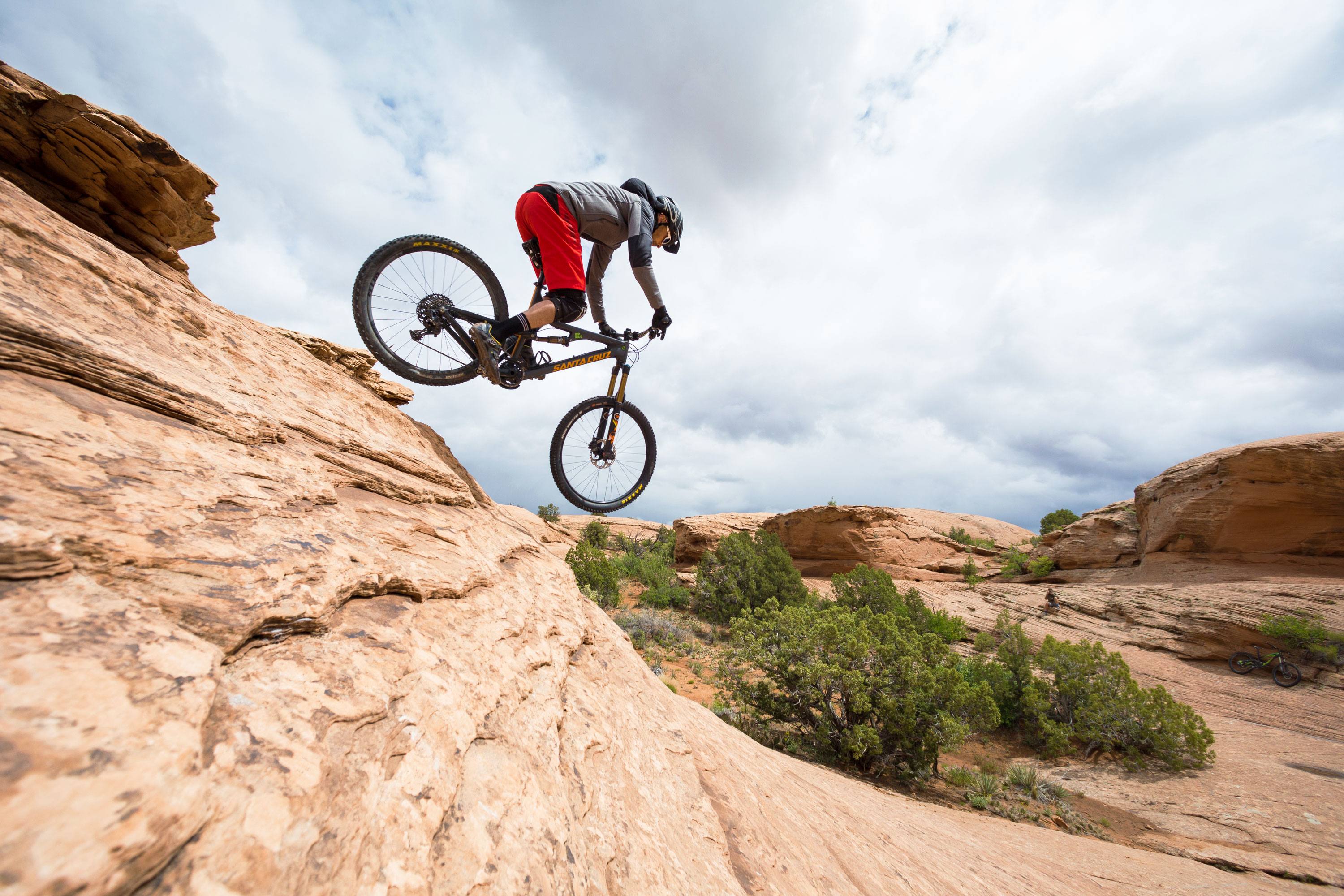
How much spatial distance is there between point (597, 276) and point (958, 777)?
28.1 ft

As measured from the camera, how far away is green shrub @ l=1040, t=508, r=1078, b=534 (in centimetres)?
2558

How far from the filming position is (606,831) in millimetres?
1784

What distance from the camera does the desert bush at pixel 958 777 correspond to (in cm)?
736

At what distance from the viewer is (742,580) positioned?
1567 cm

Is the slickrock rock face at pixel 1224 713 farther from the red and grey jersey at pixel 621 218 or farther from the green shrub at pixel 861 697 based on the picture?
the red and grey jersey at pixel 621 218

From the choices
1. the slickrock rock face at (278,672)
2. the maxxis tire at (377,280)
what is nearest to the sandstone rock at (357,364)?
the maxxis tire at (377,280)

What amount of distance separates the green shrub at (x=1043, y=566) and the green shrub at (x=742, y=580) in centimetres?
1018

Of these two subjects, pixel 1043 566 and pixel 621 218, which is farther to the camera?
pixel 1043 566

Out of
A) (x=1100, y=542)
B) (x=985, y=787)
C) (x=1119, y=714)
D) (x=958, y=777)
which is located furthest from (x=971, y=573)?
(x=985, y=787)

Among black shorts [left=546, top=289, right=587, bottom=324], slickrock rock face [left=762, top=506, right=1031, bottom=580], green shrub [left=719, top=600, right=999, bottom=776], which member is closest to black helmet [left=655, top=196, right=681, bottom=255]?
black shorts [left=546, top=289, right=587, bottom=324]

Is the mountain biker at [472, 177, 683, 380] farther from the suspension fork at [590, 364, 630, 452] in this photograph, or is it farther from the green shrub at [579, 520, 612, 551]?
the green shrub at [579, 520, 612, 551]

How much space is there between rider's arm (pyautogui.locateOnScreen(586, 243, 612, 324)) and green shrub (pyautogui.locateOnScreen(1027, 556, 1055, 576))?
21.3 m

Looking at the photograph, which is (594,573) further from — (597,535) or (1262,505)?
(1262,505)

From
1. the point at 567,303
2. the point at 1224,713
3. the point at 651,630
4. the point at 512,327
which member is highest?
the point at 567,303
